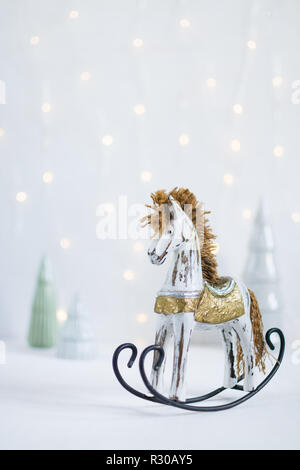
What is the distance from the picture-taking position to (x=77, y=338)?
1.72 m

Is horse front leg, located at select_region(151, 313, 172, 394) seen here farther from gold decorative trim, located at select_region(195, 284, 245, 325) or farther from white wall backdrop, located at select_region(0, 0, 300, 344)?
white wall backdrop, located at select_region(0, 0, 300, 344)

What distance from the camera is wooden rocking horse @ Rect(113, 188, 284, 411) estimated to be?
1.07 meters

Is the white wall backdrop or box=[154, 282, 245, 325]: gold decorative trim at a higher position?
the white wall backdrop

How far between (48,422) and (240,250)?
1.19 metres

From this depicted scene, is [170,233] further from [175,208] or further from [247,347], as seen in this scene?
[247,347]

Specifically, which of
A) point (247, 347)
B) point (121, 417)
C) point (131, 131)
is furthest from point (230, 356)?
point (131, 131)

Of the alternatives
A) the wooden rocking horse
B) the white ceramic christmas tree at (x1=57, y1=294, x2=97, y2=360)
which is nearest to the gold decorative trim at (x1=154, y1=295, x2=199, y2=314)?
the wooden rocking horse

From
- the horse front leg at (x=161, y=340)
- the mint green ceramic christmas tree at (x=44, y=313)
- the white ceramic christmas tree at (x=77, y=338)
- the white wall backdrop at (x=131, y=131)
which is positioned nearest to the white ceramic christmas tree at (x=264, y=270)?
the white wall backdrop at (x=131, y=131)

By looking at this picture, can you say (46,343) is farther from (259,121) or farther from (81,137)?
(259,121)

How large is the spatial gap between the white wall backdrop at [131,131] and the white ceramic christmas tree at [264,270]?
0.34 feet

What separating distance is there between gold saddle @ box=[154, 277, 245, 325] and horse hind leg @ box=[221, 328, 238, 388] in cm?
7

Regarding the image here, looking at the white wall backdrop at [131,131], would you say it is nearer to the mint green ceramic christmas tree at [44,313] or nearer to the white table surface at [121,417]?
the mint green ceramic christmas tree at [44,313]

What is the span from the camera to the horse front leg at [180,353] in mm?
1070
